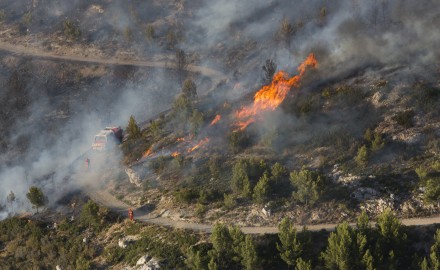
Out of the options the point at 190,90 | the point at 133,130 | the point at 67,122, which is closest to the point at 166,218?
the point at 133,130

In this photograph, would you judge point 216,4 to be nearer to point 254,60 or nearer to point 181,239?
point 254,60

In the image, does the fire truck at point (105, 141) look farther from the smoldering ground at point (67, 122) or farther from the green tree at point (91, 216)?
the green tree at point (91, 216)

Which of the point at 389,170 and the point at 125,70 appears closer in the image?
the point at 389,170

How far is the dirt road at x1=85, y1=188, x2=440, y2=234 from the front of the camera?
94.8 feet

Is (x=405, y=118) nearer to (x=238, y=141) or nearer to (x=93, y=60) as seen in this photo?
(x=238, y=141)

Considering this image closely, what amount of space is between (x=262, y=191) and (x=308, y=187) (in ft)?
12.1

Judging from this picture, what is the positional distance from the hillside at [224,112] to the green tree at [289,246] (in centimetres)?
110

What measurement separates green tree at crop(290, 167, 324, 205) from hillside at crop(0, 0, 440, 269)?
0.13 metres

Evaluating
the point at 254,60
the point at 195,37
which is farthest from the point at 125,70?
the point at 254,60

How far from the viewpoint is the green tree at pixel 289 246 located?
Result: 2612 centimetres

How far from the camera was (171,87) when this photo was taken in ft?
232

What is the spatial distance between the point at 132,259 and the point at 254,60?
46936mm

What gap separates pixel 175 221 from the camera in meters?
33.5

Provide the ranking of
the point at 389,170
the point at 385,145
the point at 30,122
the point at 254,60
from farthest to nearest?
the point at 254,60 < the point at 30,122 < the point at 385,145 < the point at 389,170
